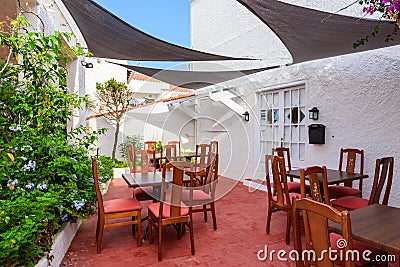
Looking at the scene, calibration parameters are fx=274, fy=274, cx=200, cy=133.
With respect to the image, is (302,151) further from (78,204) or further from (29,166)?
(29,166)

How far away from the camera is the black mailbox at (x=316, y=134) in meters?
5.54

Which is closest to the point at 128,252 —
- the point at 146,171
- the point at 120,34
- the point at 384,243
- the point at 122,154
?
the point at 146,171

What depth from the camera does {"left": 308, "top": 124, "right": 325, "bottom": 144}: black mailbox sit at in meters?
5.54

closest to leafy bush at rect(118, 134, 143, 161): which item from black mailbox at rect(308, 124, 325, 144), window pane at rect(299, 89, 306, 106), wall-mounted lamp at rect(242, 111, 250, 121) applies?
wall-mounted lamp at rect(242, 111, 250, 121)

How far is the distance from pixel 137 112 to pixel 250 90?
4.60m

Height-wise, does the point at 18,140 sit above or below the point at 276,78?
below

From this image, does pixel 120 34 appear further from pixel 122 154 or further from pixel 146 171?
pixel 122 154

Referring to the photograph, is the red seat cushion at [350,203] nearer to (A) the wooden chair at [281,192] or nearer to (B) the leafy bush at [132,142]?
(A) the wooden chair at [281,192]

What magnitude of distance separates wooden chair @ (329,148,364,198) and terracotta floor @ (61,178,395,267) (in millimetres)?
975

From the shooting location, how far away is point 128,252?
3.49 metres

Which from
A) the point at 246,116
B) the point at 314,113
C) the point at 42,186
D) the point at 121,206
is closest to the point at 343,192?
the point at 314,113

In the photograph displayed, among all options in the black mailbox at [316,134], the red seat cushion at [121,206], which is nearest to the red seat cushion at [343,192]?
the black mailbox at [316,134]

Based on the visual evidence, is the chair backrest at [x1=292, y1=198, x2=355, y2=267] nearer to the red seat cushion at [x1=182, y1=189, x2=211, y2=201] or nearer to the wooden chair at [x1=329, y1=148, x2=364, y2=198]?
the red seat cushion at [x1=182, y1=189, x2=211, y2=201]

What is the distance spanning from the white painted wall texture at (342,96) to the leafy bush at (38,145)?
14.9 feet
